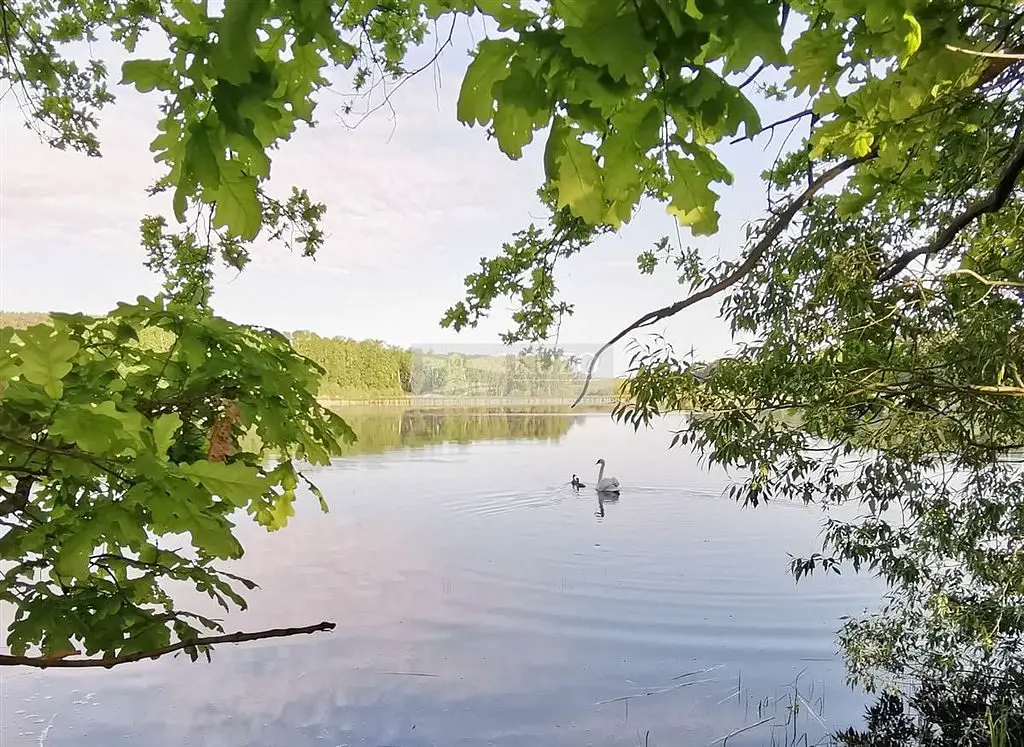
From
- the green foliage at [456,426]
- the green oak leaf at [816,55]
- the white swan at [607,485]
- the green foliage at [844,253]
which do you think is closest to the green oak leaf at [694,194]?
the green foliage at [844,253]

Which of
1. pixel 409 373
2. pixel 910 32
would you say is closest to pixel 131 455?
pixel 910 32

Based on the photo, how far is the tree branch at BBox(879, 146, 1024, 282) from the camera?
1.05 meters

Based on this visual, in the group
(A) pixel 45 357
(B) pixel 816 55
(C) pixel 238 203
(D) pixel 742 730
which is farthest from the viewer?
(D) pixel 742 730

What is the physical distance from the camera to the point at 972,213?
1.27 metres

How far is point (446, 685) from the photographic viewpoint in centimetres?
334

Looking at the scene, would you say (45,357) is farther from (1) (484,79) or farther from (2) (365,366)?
(2) (365,366)

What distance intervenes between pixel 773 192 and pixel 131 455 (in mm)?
2128

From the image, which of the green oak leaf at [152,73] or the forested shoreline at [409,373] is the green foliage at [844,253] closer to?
the green oak leaf at [152,73]

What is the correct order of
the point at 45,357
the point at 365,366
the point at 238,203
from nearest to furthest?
the point at 238,203 < the point at 45,357 < the point at 365,366

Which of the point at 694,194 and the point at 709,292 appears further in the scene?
the point at 709,292

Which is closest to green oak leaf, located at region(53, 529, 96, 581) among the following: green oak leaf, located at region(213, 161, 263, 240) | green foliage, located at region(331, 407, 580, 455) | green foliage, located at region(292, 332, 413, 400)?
green oak leaf, located at region(213, 161, 263, 240)

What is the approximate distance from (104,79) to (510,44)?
2.44 metres

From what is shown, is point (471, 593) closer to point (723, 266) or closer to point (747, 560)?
point (747, 560)

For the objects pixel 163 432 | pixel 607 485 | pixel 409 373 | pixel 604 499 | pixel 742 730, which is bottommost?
pixel 742 730
